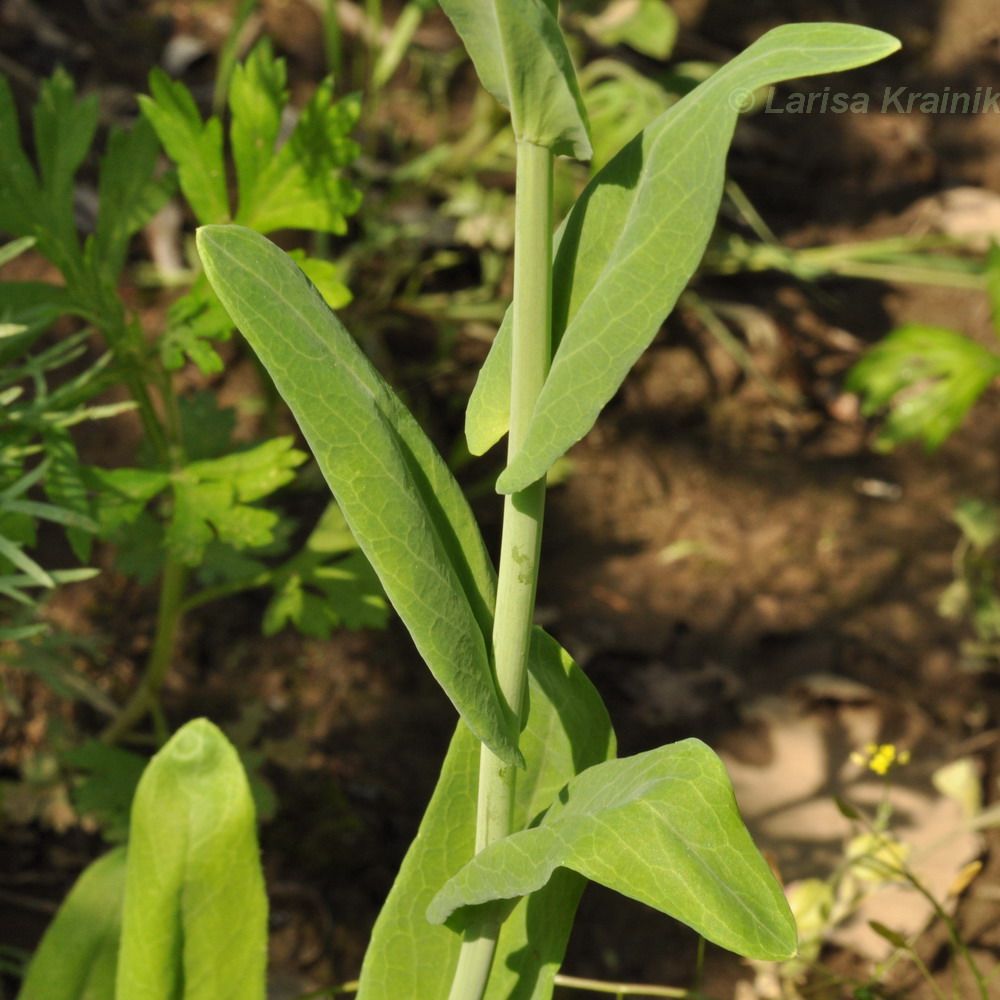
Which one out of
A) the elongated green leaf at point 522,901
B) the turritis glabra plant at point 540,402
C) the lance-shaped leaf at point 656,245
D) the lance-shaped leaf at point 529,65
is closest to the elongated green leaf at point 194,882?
the elongated green leaf at point 522,901

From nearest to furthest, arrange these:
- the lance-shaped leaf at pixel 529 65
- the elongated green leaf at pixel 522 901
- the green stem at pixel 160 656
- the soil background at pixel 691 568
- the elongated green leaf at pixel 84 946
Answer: the lance-shaped leaf at pixel 529 65 < the elongated green leaf at pixel 522 901 < the elongated green leaf at pixel 84 946 < the green stem at pixel 160 656 < the soil background at pixel 691 568

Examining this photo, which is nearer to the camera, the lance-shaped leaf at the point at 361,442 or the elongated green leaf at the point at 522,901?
the lance-shaped leaf at the point at 361,442

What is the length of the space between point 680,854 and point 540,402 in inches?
9.6

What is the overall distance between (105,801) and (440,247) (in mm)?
1453

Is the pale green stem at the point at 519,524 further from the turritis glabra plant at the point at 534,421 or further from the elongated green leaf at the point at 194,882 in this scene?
the elongated green leaf at the point at 194,882

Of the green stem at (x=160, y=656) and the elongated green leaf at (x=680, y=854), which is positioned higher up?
the elongated green leaf at (x=680, y=854)

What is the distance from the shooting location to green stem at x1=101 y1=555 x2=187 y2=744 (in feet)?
4.14

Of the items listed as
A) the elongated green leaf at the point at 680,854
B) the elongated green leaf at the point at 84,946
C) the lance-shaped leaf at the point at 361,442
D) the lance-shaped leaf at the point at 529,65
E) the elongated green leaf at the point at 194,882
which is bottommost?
the elongated green leaf at the point at 84,946

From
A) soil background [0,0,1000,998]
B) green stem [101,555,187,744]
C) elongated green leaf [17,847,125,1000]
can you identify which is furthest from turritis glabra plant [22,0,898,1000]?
soil background [0,0,1000,998]

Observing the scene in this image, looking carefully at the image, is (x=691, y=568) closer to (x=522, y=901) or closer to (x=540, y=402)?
(x=522, y=901)

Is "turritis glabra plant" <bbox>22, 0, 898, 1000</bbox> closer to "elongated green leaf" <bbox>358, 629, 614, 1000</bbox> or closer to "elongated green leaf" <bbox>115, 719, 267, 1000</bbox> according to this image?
"elongated green leaf" <bbox>358, 629, 614, 1000</bbox>

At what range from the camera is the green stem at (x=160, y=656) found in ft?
4.14

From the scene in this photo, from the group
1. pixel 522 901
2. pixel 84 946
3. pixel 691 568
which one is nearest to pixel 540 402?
pixel 522 901

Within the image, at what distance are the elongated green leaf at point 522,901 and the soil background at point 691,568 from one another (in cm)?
63
